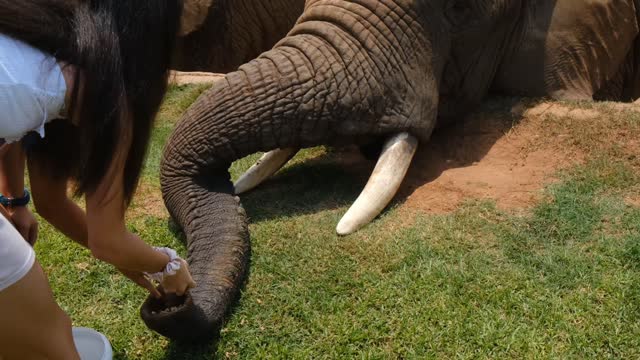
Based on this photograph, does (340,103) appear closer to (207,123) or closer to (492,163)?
(207,123)

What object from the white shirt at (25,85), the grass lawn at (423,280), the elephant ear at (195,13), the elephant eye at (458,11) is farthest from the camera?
the elephant ear at (195,13)

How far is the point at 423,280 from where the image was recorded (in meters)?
3.10

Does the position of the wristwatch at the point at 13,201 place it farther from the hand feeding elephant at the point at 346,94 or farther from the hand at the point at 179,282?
the hand feeding elephant at the point at 346,94

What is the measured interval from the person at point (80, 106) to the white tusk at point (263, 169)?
2019mm

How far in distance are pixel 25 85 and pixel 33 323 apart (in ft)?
2.24

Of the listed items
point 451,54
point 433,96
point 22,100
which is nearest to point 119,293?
point 22,100

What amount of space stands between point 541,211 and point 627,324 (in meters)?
0.89

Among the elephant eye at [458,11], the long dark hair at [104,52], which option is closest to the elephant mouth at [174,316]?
the long dark hair at [104,52]

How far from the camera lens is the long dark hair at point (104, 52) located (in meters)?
1.79

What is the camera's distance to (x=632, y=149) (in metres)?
4.05

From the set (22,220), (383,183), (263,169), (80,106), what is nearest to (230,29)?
(263,169)

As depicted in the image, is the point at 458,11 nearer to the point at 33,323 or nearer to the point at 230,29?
the point at 33,323

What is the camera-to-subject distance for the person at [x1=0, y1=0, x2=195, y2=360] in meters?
1.79

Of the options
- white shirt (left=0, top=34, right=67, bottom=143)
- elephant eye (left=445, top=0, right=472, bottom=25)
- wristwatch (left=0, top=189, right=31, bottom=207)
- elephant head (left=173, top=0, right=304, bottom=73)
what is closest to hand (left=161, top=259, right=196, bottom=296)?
wristwatch (left=0, top=189, right=31, bottom=207)
